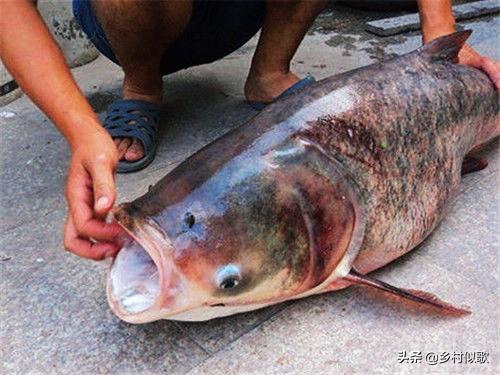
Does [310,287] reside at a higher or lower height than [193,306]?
lower

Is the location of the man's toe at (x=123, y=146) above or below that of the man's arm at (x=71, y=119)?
below

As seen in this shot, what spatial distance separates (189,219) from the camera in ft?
4.28

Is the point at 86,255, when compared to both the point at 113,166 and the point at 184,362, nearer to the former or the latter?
the point at 113,166

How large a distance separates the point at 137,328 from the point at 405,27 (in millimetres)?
3047

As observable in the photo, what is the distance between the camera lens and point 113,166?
1.44 m

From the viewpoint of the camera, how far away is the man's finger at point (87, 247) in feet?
4.44

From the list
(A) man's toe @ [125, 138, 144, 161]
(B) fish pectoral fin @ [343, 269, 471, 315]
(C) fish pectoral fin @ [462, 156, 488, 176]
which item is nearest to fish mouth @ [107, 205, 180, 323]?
(B) fish pectoral fin @ [343, 269, 471, 315]

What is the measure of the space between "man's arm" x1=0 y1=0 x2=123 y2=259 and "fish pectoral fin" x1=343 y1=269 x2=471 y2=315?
60cm

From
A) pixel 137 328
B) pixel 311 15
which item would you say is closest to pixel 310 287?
pixel 137 328

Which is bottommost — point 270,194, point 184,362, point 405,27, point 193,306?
point 405,27

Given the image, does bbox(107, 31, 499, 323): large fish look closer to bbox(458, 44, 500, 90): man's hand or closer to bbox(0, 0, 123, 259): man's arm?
bbox(0, 0, 123, 259): man's arm

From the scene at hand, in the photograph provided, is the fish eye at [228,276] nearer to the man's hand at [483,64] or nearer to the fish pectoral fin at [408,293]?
the fish pectoral fin at [408,293]

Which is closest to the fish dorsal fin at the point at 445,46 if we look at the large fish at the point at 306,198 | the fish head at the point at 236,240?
the large fish at the point at 306,198

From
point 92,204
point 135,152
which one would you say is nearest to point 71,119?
point 92,204
